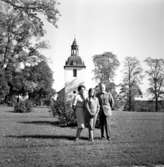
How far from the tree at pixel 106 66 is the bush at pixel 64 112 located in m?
31.9

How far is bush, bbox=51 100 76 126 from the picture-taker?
1380cm

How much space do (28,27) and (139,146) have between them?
695cm

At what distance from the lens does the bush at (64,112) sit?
1380cm

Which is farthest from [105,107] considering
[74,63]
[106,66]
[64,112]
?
[74,63]

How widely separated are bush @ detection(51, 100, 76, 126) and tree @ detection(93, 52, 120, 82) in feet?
105

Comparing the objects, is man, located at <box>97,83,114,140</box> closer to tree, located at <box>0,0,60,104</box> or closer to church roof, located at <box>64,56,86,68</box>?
tree, located at <box>0,0,60,104</box>

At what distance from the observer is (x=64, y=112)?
1403 cm

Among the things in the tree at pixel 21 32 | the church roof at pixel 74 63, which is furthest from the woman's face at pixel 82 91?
the church roof at pixel 74 63

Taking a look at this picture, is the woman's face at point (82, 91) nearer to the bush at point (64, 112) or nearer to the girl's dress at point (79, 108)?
the girl's dress at point (79, 108)

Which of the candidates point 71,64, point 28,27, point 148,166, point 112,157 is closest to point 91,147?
point 112,157

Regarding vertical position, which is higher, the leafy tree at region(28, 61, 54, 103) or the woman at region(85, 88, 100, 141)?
the leafy tree at region(28, 61, 54, 103)

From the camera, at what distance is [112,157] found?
6.03 m

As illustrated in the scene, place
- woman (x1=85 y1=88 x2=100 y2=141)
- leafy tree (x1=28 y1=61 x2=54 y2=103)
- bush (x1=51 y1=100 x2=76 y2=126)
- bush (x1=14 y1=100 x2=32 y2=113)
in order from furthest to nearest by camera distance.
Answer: leafy tree (x1=28 y1=61 x2=54 y2=103) < bush (x1=14 y1=100 x2=32 y2=113) < bush (x1=51 y1=100 x2=76 y2=126) < woman (x1=85 y1=88 x2=100 y2=141)

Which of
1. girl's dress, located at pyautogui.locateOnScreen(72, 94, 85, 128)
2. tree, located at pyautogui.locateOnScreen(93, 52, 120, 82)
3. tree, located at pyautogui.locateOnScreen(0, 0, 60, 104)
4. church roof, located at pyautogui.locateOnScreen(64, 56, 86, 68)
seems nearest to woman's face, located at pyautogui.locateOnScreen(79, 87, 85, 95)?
girl's dress, located at pyautogui.locateOnScreen(72, 94, 85, 128)
